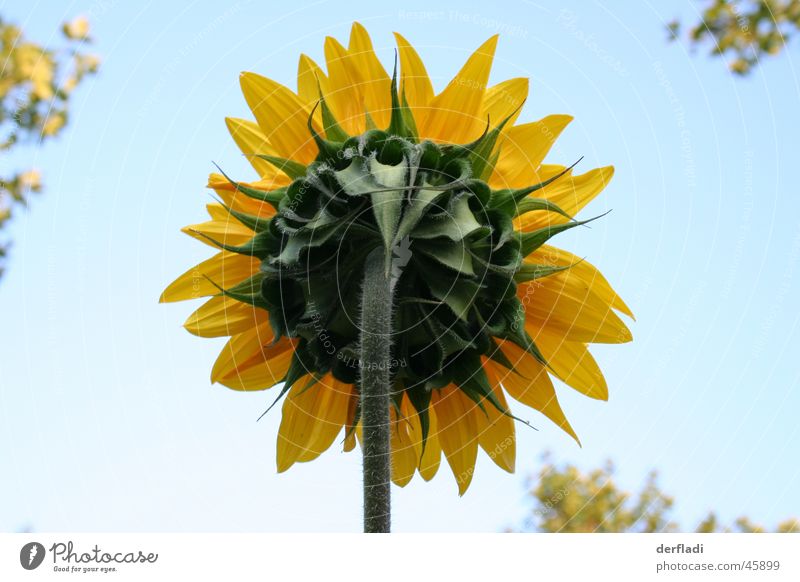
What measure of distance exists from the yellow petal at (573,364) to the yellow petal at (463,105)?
2.37 feet

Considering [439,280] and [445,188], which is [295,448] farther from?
[445,188]

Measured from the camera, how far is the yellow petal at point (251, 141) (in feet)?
10.3

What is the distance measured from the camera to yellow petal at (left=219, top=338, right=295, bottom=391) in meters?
3.04

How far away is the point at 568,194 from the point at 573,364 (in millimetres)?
582

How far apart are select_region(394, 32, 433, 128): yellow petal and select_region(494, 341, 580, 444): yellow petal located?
0.78 m

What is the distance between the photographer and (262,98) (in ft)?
10.3

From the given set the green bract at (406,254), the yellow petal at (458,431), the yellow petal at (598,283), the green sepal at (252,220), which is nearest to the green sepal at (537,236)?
the green bract at (406,254)

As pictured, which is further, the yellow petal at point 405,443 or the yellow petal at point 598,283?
the yellow petal at point 598,283

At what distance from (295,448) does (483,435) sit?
671 millimetres

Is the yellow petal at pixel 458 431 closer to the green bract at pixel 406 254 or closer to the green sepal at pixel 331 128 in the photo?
the green bract at pixel 406 254

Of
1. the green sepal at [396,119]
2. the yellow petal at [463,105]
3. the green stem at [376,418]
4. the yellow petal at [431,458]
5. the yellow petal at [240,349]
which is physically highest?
the yellow petal at [463,105]

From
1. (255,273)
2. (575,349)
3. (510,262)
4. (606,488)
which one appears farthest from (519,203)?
(606,488)

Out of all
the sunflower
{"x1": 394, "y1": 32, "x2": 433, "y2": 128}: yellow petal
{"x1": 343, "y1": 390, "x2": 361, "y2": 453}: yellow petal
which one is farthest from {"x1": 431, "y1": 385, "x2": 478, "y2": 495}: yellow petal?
{"x1": 394, "y1": 32, "x2": 433, "y2": 128}: yellow petal

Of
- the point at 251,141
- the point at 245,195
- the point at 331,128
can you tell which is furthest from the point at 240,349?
the point at 331,128
